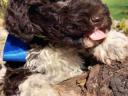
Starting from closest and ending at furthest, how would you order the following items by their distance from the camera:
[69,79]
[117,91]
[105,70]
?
[117,91] → [105,70] → [69,79]

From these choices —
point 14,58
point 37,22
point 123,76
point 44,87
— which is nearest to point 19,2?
point 37,22

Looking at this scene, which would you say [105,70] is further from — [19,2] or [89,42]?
[19,2]

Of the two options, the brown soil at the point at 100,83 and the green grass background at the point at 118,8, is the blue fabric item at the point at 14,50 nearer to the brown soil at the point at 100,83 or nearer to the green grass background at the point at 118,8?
the brown soil at the point at 100,83

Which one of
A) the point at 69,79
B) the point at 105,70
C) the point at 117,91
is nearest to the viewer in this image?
the point at 117,91

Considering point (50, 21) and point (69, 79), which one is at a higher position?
point (50, 21)

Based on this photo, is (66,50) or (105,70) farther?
(66,50)

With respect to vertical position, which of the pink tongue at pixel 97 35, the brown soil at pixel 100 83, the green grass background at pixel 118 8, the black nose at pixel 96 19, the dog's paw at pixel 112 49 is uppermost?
the black nose at pixel 96 19

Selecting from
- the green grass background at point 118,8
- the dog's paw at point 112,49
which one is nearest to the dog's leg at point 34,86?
the dog's paw at point 112,49

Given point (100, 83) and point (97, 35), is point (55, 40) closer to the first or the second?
point (97, 35)
